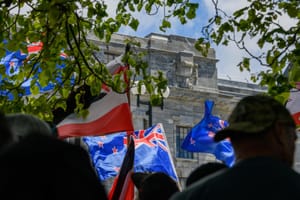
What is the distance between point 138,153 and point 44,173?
15454 millimetres

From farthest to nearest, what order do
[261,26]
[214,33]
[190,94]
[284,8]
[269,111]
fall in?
[190,94], [214,33], [261,26], [284,8], [269,111]

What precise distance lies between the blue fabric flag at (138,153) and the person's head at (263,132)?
12870mm

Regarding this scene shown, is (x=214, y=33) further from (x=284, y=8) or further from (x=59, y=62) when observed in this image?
(x=59, y=62)

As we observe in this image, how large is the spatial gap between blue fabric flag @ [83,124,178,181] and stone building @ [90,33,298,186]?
30.3 feet

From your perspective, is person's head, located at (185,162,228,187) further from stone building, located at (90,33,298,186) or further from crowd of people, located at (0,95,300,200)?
stone building, located at (90,33,298,186)

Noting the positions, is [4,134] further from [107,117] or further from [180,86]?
[180,86]

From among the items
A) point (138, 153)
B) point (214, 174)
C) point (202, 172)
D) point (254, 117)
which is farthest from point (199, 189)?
point (138, 153)

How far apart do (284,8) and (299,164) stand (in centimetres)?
2307

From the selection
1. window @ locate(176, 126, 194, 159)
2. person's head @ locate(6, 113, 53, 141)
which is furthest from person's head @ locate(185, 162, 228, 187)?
window @ locate(176, 126, 194, 159)

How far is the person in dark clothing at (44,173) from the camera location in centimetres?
250

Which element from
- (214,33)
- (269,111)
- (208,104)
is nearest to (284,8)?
(214,33)

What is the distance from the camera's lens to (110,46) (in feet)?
96.3

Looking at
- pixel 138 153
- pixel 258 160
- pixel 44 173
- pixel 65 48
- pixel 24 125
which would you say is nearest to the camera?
pixel 44 173

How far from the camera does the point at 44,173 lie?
2547mm
